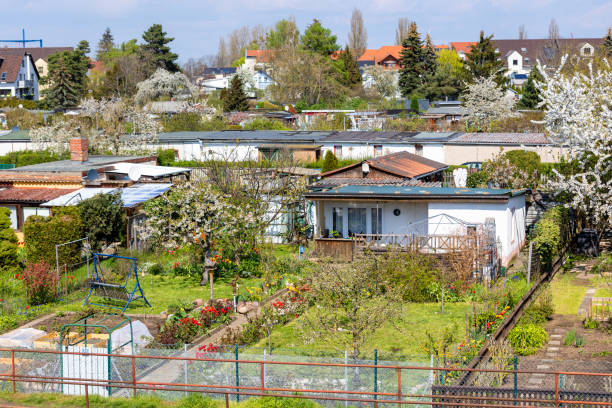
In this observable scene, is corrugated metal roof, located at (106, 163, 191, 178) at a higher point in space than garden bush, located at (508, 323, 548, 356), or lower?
higher

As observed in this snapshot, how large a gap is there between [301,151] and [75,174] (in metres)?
16.7

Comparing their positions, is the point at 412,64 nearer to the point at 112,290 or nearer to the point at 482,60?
the point at 482,60

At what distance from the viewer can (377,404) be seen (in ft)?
46.6

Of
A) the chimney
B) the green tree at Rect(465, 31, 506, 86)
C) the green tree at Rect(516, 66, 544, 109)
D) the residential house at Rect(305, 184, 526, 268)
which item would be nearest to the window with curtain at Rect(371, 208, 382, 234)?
the residential house at Rect(305, 184, 526, 268)

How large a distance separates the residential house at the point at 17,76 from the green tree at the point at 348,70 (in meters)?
44.5

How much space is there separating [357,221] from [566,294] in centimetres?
A: 864

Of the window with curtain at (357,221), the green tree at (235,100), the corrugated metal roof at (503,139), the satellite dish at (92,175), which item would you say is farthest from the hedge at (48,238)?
the green tree at (235,100)

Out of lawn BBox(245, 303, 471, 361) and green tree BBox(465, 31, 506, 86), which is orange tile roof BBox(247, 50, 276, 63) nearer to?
green tree BBox(465, 31, 506, 86)

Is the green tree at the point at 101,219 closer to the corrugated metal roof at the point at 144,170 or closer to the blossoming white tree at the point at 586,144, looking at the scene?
the corrugated metal roof at the point at 144,170

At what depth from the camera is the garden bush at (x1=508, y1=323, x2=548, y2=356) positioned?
1838cm

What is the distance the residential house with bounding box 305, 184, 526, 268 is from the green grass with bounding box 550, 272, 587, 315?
2.13 meters

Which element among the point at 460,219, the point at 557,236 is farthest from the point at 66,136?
the point at 557,236

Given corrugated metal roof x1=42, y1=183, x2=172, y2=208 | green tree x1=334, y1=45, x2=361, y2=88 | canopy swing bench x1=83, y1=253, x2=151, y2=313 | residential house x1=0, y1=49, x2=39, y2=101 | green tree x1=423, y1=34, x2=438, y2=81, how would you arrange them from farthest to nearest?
residential house x1=0, y1=49, x2=39, y2=101 → green tree x1=334, y1=45, x2=361, y2=88 → green tree x1=423, y1=34, x2=438, y2=81 → corrugated metal roof x1=42, y1=183, x2=172, y2=208 → canopy swing bench x1=83, y1=253, x2=151, y2=313

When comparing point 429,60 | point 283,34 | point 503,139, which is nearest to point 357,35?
point 283,34
